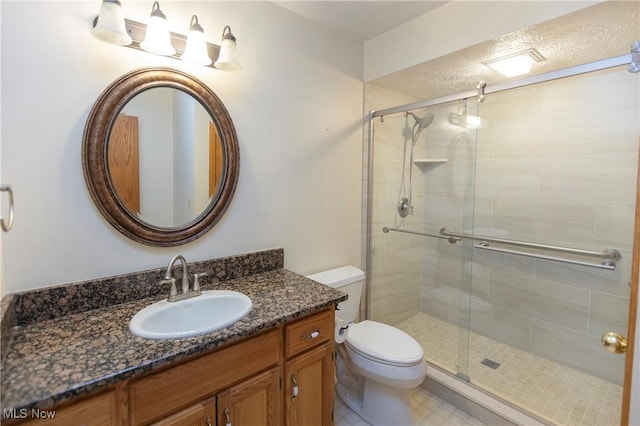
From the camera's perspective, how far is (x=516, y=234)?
239cm

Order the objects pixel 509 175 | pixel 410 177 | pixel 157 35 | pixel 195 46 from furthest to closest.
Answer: pixel 410 177 → pixel 509 175 → pixel 195 46 → pixel 157 35

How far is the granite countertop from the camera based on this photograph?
2.60 feet

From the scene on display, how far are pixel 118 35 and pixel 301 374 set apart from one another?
60.1 inches

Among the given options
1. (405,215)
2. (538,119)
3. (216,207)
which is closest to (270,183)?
(216,207)

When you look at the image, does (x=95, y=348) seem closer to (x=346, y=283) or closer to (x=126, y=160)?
(x=126, y=160)

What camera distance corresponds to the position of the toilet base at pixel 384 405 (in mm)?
1718

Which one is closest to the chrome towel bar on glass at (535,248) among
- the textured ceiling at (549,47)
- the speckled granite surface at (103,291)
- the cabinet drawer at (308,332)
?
the textured ceiling at (549,47)

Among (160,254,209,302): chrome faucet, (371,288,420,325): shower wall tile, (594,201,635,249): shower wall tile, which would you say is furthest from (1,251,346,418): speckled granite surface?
(594,201,635,249): shower wall tile

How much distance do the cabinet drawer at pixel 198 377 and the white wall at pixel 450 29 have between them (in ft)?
5.85

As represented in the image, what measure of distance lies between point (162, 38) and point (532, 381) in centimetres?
288

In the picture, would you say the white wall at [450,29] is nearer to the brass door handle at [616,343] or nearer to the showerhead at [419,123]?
the showerhead at [419,123]

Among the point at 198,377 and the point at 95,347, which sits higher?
the point at 95,347

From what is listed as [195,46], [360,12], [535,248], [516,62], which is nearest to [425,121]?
[516,62]

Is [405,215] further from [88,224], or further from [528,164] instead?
[88,224]
